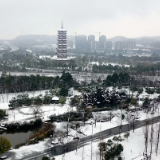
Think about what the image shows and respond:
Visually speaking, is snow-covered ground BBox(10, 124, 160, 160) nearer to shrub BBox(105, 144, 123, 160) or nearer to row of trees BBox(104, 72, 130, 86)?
shrub BBox(105, 144, 123, 160)

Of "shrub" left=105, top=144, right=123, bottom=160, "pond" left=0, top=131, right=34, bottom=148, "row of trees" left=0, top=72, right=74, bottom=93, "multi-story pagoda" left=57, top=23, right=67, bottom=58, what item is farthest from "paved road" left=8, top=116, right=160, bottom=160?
"multi-story pagoda" left=57, top=23, right=67, bottom=58

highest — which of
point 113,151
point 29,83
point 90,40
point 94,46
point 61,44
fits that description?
point 90,40

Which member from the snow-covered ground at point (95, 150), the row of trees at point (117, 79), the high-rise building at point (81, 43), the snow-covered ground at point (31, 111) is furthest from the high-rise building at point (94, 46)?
the snow-covered ground at point (95, 150)

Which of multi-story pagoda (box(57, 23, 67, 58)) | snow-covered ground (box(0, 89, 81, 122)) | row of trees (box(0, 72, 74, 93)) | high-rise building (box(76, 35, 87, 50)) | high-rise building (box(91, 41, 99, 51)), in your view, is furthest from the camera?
high-rise building (box(76, 35, 87, 50))

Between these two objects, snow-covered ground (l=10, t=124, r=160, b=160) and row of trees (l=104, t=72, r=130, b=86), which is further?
row of trees (l=104, t=72, r=130, b=86)

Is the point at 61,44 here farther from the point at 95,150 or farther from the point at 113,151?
the point at 113,151

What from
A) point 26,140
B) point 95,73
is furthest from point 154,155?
point 95,73

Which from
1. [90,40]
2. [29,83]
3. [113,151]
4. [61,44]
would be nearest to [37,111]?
[29,83]

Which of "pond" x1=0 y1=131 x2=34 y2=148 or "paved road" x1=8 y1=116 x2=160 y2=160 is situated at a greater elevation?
"paved road" x1=8 y1=116 x2=160 y2=160

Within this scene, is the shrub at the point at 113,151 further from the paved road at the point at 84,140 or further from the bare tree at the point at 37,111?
the bare tree at the point at 37,111

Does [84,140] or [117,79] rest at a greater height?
[117,79]

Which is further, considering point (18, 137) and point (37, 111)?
point (37, 111)

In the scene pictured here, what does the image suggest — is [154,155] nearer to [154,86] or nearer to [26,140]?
[26,140]
